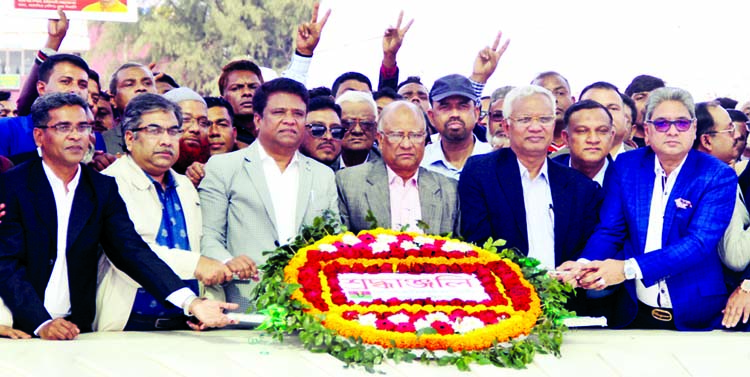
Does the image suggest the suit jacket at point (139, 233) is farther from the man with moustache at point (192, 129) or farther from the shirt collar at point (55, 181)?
the man with moustache at point (192, 129)

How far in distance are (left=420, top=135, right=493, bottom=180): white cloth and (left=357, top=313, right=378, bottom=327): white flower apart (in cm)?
213

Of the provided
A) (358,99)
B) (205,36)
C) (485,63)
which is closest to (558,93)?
(485,63)

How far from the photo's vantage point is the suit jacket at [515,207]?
5.94m

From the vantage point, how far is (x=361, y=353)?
4.80m

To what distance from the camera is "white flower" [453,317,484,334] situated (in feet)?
16.4

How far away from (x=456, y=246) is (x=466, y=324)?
729mm

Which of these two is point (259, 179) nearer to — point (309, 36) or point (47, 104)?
point (47, 104)

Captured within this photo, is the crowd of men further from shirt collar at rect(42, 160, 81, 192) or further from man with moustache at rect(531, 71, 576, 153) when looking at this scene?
man with moustache at rect(531, 71, 576, 153)

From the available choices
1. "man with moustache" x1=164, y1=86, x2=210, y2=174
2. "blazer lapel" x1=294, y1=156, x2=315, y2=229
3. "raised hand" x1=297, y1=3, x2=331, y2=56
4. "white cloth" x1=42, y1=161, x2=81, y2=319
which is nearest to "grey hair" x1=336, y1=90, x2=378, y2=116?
"raised hand" x1=297, y1=3, x2=331, y2=56

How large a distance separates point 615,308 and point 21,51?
1764 centimetres

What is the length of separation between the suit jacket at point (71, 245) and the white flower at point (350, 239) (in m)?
0.86

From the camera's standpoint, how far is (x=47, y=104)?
5441 millimetres

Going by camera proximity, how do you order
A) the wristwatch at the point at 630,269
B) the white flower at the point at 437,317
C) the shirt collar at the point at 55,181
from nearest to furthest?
the white flower at the point at 437,317
the shirt collar at the point at 55,181
the wristwatch at the point at 630,269

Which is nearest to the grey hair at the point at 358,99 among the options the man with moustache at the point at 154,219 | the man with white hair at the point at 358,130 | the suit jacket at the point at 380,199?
the man with white hair at the point at 358,130
